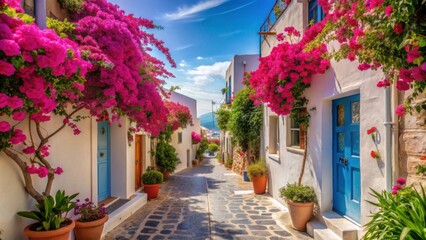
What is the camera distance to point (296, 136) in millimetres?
7312

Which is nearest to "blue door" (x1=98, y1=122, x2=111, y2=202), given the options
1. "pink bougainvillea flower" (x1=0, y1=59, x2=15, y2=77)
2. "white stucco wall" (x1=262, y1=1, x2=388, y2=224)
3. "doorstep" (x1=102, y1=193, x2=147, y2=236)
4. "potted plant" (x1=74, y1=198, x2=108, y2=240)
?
"doorstep" (x1=102, y1=193, x2=147, y2=236)

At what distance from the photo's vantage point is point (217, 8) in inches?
377

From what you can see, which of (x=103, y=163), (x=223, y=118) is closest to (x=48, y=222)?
(x=103, y=163)

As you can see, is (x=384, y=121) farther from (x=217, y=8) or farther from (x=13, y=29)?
(x=217, y=8)

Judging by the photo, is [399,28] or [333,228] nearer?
[399,28]

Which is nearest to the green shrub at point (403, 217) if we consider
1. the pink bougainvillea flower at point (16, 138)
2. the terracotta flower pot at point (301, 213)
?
the terracotta flower pot at point (301, 213)

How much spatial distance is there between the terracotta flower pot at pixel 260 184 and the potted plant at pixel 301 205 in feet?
11.6

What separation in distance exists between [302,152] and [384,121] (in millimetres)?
2867

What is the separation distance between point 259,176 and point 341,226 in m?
4.70

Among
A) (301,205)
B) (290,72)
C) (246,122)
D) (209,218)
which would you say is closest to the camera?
(301,205)

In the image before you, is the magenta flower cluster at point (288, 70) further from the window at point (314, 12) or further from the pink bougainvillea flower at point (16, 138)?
the pink bougainvillea flower at point (16, 138)

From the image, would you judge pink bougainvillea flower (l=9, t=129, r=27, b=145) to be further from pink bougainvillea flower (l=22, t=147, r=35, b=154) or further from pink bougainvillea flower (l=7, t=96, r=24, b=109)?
pink bougainvillea flower (l=7, t=96, r=24, b=109)

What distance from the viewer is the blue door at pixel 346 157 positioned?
470 cm

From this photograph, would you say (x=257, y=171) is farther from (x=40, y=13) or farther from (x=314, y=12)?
(x=40, y=13)
